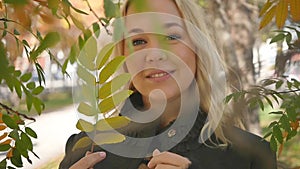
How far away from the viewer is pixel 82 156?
78cm

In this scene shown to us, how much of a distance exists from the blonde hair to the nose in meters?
0.07

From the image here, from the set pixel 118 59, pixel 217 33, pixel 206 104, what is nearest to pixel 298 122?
pixel 206 104

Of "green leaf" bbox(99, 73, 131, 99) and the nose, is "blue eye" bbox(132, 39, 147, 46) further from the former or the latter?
"green leaf" bbox(99, 73, 131, 99)

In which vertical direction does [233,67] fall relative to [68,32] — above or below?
below

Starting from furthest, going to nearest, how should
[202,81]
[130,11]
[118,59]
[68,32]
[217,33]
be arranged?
[217,33] → [202,81] → [130,11] → [68,32] → [118,59]

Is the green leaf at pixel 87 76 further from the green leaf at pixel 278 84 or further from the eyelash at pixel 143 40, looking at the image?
the green leaf at pixel 278 84

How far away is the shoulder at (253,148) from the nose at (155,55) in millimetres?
198

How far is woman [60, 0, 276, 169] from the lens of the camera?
756mm

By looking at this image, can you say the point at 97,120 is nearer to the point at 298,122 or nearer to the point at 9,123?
the point at 9,123

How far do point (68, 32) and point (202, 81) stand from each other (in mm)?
323

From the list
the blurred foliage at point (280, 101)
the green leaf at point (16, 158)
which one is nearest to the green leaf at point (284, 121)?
the blurred foliage at point (280, 101)

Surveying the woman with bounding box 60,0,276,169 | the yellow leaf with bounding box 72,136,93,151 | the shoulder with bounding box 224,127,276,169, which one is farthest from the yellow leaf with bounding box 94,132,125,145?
the shoulder with bounding box 224,127,276,169

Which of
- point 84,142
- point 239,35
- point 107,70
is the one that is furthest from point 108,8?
point 239,35

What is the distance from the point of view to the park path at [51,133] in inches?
35.1
